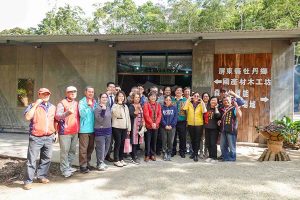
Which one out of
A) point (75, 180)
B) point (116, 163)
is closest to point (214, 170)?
point (116, 163)

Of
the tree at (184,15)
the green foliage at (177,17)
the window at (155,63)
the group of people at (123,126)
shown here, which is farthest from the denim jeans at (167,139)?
the tree at (184,15)

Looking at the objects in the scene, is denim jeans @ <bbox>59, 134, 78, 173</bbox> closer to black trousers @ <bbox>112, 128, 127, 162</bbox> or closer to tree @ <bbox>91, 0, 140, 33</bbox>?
black trousers @ <bbox>112, 128, 127, 162</bbox>

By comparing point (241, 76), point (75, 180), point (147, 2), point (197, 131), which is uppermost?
point (147, 2)

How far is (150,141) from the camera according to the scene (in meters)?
6.68

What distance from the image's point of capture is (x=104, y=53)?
10.1 metres

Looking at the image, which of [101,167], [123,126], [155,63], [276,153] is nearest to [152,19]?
[155,63]

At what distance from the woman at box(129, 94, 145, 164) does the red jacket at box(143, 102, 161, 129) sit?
105mm

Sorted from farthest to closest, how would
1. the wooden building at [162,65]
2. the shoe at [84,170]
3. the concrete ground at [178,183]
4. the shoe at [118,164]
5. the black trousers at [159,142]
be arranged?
the wooden building at [162,65]
the black trousers at [159,142]
the shoe at [118,164]
the shoe at [84,170]
the concrete ground at [178,183]

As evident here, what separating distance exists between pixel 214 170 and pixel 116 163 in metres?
1.93

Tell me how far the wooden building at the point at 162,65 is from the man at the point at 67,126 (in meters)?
3.70

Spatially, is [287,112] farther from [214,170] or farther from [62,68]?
[62,68]

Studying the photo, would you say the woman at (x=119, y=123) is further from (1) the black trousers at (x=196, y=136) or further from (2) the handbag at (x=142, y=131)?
(1) the black trousers at (x=196, y=136)

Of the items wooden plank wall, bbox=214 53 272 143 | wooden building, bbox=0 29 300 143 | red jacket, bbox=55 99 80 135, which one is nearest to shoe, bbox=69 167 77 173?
red jacket, bbox=55 99 80 135

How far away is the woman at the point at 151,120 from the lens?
6.59 metres
